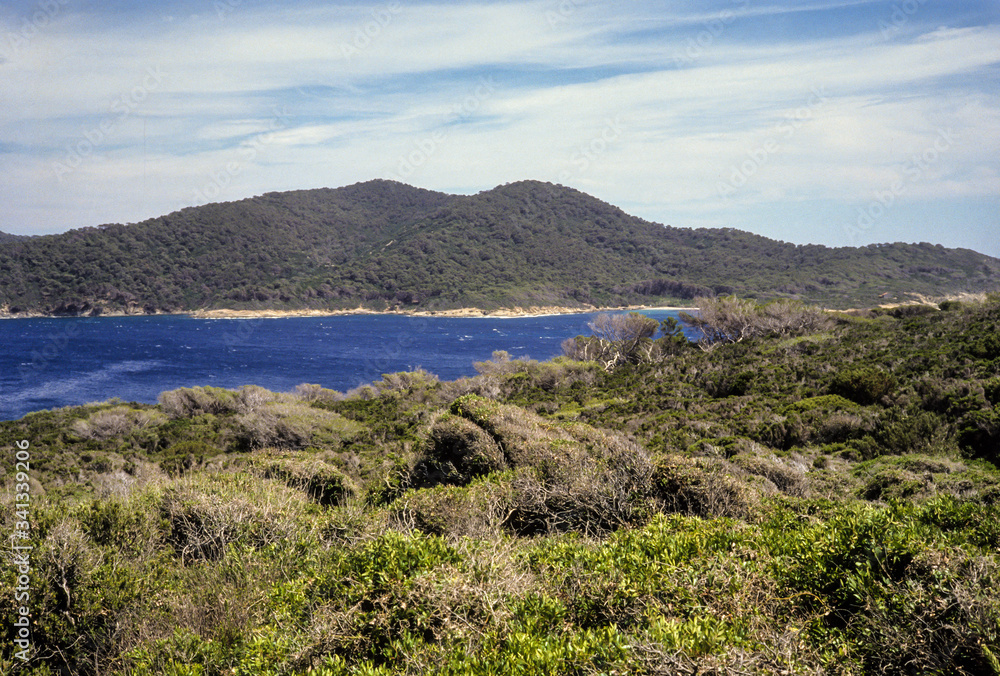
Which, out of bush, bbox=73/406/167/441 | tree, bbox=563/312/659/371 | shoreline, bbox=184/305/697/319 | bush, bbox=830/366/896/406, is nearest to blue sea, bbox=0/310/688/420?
shoreline, bbox=184/305/697/319

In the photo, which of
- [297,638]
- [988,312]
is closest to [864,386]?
[988,312]

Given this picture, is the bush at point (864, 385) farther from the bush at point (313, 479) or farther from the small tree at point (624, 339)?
the small tree at point (624, 339)

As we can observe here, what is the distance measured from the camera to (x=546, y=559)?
5.29 m

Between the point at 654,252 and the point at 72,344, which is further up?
the point at 654,252

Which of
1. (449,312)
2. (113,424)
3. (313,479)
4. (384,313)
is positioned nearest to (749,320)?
(313,479)

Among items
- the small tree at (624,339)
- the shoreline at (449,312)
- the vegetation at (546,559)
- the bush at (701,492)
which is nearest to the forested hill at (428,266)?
the shoreline at (449,312)

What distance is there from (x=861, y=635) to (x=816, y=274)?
15473 cm

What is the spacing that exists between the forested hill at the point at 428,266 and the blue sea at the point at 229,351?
26.8ft

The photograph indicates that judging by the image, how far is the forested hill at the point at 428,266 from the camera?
13025cm

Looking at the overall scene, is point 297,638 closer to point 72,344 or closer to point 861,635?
point 861,635

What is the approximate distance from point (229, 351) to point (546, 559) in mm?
87596

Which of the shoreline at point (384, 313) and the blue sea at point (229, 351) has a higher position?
the shoreline at point (384, 313)

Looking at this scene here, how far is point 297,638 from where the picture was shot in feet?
13.6

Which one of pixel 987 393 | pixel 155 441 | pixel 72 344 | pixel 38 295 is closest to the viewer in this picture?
pixel 987 393
